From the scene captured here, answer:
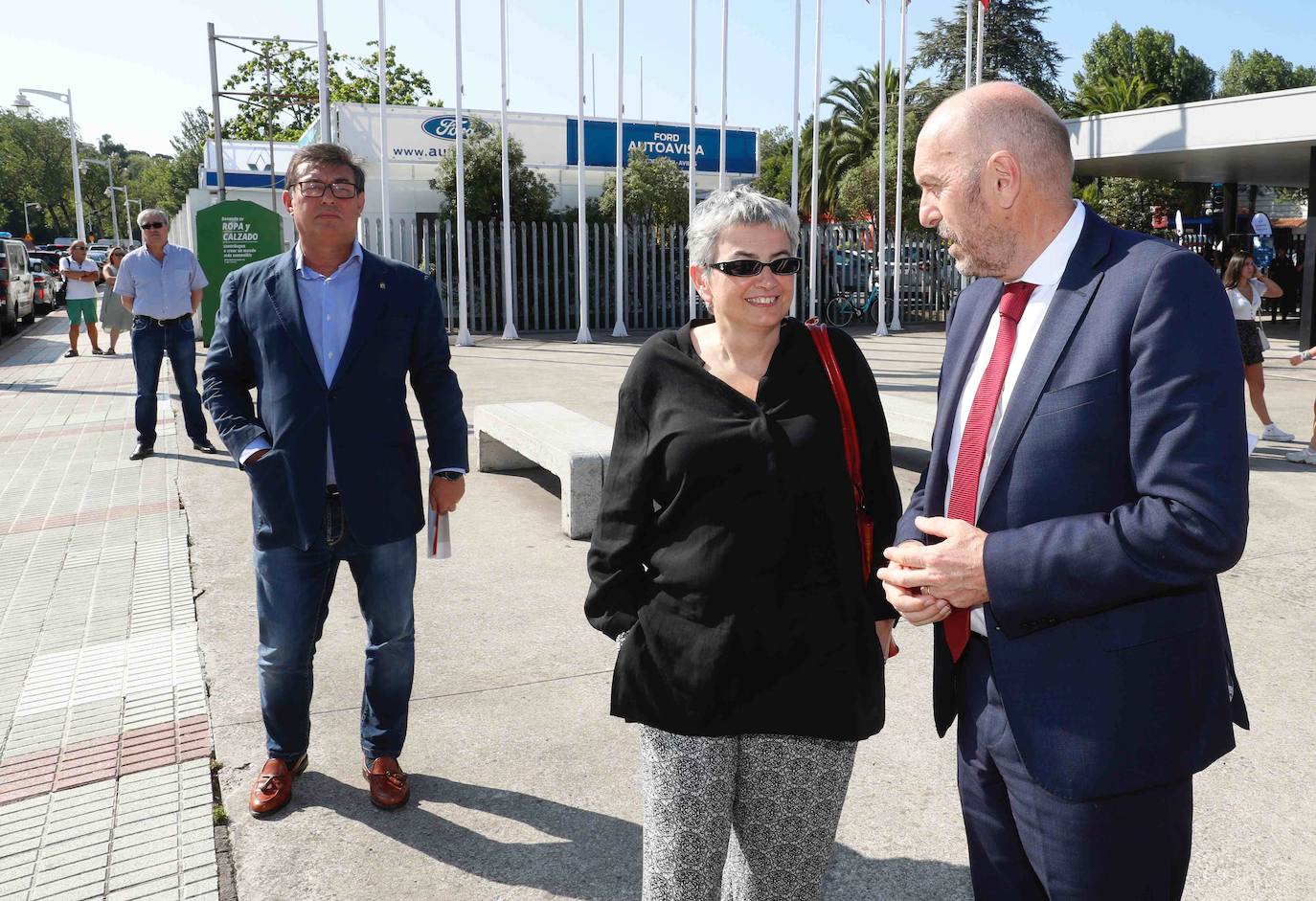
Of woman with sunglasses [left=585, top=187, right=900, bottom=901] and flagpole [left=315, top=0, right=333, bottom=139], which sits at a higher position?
flagpole [left=315, top=0, right=333, bottom=139]

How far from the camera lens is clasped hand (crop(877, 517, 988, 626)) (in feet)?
5.58

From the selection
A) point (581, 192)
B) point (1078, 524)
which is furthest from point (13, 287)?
point (1078, 524)

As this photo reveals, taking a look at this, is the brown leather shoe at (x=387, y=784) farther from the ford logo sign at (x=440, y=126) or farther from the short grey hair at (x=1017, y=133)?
the ford logo sign at (x=440, y=126)

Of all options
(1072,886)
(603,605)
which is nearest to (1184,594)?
(1072,886)

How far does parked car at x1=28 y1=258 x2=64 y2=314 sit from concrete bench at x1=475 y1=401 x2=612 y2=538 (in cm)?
2358

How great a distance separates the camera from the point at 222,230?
14.8m

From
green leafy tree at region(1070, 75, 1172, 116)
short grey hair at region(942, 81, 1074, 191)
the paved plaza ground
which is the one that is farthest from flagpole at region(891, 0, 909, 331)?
Result: green leafy tree at region(1070, 75, 1172, 116)

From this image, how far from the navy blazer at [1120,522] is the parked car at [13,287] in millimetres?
23697

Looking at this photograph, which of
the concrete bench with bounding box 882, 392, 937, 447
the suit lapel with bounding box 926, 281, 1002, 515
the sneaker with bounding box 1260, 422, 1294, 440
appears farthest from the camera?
the sneaker with bounding box 1260, 422, 1294, 440

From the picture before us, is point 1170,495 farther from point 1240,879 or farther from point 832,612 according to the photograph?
point 1240,879

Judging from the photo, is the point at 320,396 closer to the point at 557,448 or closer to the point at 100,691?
the point at 100,691

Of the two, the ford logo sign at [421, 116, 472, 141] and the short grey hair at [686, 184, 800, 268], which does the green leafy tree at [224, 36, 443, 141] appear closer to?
the ford logo sign at [421, 116, 472, 141]

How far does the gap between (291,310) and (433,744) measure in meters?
1.60

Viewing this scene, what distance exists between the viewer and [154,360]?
29.8 feet
